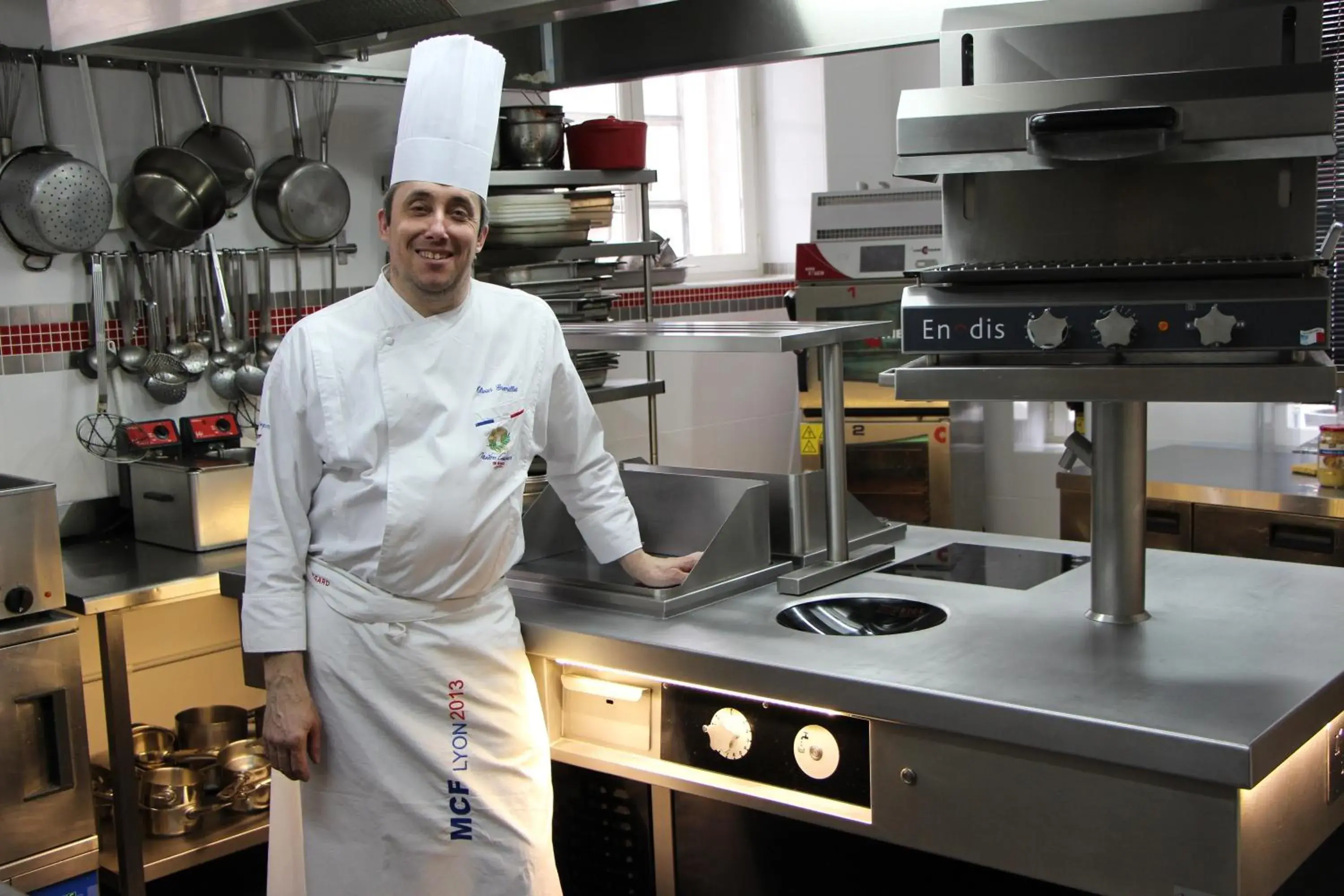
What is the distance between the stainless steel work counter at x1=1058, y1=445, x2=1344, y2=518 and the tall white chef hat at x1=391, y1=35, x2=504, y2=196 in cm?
208

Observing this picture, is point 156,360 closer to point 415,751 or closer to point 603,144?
point 603,144

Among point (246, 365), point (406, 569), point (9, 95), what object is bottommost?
point (406, 569)

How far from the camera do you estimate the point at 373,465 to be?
1.96 meters

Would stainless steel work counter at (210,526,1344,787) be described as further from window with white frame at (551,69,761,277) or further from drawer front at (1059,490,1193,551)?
window with white frame at (551,69,761,277)

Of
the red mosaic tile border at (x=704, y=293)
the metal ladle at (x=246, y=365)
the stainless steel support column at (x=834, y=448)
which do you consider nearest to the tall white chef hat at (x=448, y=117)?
the stainless steel support column at (x=834, y=448)

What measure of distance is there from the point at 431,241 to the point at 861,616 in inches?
33.1

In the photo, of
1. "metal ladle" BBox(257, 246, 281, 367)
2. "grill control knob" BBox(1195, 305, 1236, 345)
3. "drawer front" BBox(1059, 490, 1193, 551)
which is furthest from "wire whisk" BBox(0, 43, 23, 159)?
"drawer front" BBox(1059, 490, 1193, 551)

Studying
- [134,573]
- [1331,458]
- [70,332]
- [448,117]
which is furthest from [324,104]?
[1331,458]

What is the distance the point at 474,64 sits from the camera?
2078 mm

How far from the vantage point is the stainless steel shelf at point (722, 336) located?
6.83 feet

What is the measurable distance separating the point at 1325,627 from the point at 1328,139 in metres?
0.67

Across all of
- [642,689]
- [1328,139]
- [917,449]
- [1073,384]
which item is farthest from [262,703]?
[1328,139]

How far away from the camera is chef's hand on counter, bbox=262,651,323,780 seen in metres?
1.97

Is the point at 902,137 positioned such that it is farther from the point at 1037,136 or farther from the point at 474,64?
the point at 474,64
